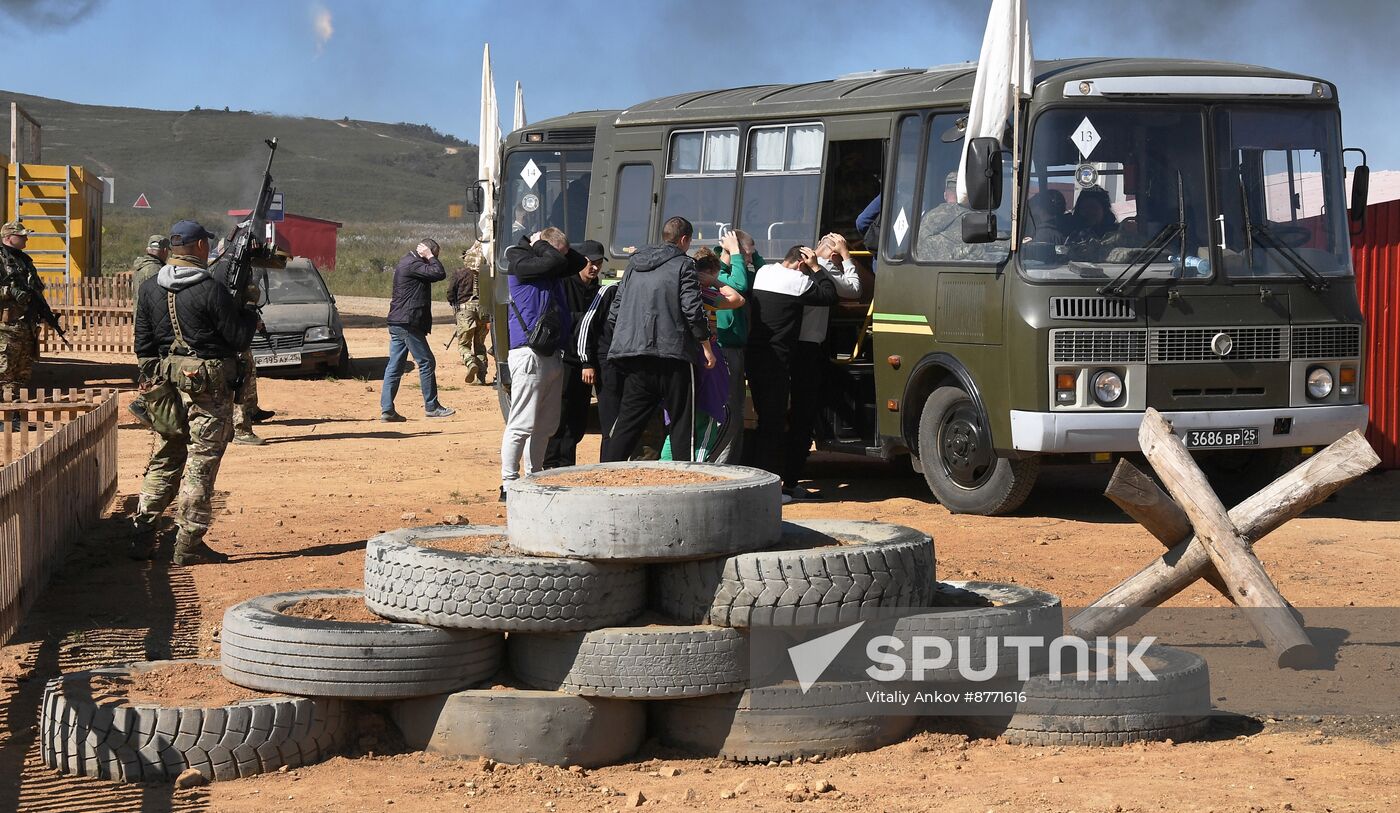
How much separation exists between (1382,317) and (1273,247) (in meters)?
3.54

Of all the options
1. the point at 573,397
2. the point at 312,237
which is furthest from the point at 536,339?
the point at 312,237

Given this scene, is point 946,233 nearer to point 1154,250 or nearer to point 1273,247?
point 1154,250

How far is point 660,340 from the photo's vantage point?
10125mm

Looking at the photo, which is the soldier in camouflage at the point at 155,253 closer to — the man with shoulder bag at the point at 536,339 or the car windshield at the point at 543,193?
the man with shoulder bag at the point at 536,339

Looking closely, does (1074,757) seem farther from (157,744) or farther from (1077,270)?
(1077,270)

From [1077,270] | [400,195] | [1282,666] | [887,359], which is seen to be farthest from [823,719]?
[400,195]

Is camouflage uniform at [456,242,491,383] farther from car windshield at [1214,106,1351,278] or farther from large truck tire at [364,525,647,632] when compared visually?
large truck tire at [364,525,647,632]

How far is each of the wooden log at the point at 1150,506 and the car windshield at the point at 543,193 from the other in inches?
404

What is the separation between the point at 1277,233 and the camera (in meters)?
10.7

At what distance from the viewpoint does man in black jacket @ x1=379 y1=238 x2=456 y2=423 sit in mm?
17656

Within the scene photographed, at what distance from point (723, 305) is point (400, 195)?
3976 inches

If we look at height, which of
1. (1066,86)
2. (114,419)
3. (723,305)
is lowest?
(114,419)

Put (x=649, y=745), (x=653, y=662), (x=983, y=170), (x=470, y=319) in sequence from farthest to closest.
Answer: (x=470, y=319)
(x=983, y=170)
(x=649, y=745)
(x=653, y=662)

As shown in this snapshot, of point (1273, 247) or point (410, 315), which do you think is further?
point (410, 315)
